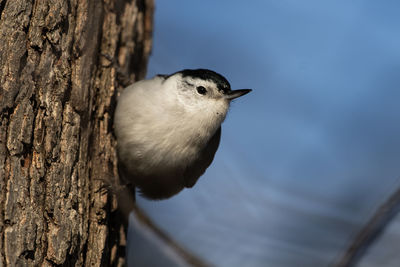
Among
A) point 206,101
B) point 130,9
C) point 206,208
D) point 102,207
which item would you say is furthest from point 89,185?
point 130,9

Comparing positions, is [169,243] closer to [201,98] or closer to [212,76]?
[201,98]

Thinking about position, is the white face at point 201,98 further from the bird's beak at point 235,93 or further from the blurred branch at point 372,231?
the blurred branch at point 372,231

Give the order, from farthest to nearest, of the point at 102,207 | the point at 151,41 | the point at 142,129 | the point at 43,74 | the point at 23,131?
the point at 151,41, the point at 142,129, the point at 102,207, the point at 43,74, the point at 23,131

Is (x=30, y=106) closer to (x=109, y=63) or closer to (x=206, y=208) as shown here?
(x=109, y=63)

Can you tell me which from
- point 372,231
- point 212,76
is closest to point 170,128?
point 212,76

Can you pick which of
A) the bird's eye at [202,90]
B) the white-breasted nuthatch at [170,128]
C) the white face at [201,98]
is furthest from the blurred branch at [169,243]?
the bird's eye at [202,90]
